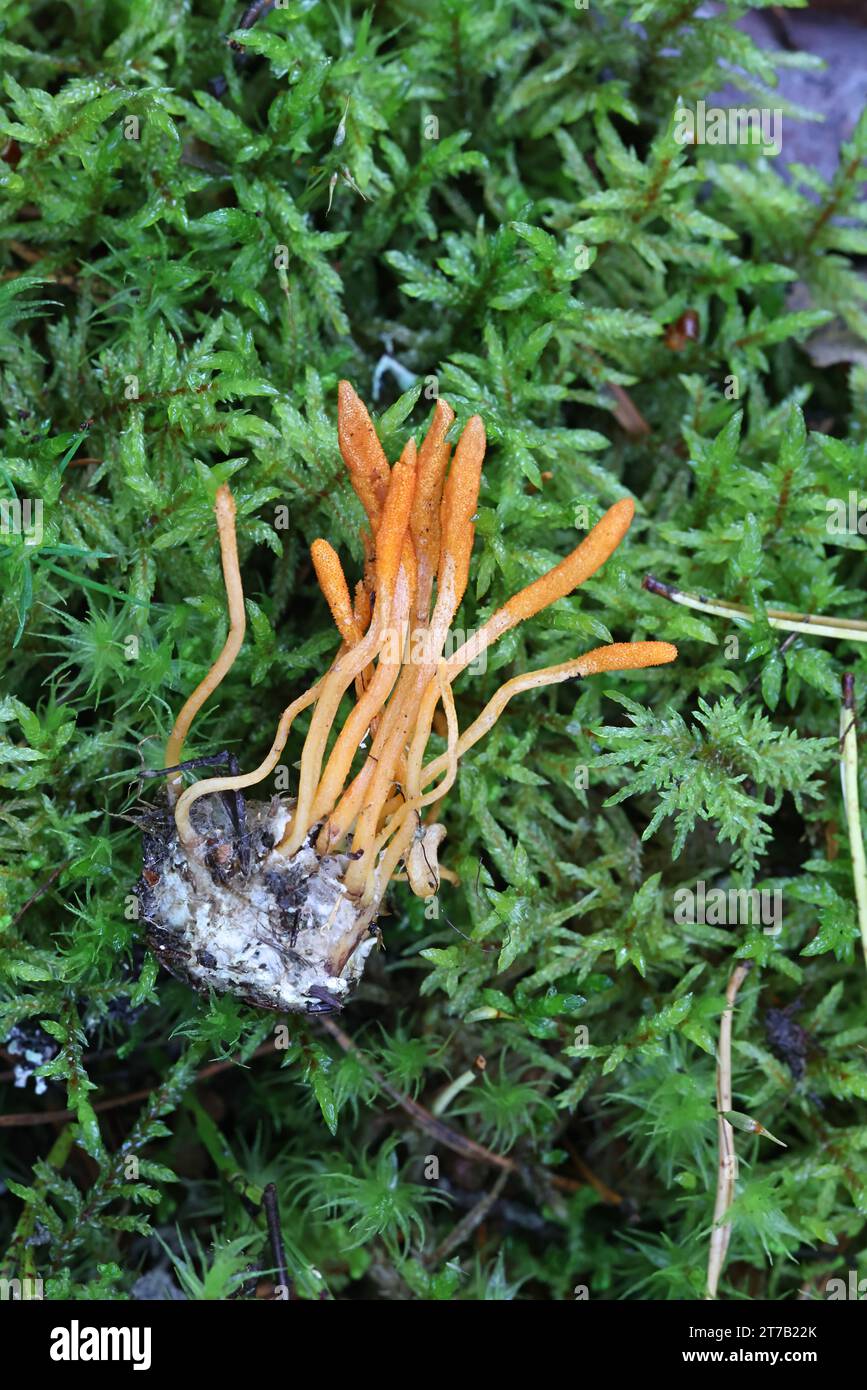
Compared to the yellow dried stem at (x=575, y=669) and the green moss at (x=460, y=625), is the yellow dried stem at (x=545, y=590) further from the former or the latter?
the green moss at (x=460, y=625)

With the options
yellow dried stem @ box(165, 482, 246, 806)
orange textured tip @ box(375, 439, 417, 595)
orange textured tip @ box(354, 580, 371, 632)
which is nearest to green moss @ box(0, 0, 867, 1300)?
yellow dried stem @ box(165, 482, 246, 806)

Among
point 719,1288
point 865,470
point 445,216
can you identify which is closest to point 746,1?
point 445,216

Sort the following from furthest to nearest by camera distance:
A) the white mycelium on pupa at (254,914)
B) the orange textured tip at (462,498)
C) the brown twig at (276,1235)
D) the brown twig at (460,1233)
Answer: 1. the brown twig at (460,1233)
2. the brown twig at (276,1235)
3. the white mycelium on pupa at (254,914)
4. the orange textured tip at (462,498)

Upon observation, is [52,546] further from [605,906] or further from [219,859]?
[605,906]

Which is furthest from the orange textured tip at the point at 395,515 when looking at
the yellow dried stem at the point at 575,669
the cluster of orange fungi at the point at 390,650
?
the yellow dried stem at the point at 575,669

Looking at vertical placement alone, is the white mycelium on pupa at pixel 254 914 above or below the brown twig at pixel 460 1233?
above

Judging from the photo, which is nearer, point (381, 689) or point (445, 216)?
point (381, 689)

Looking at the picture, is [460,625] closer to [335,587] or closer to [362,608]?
[362,608]
